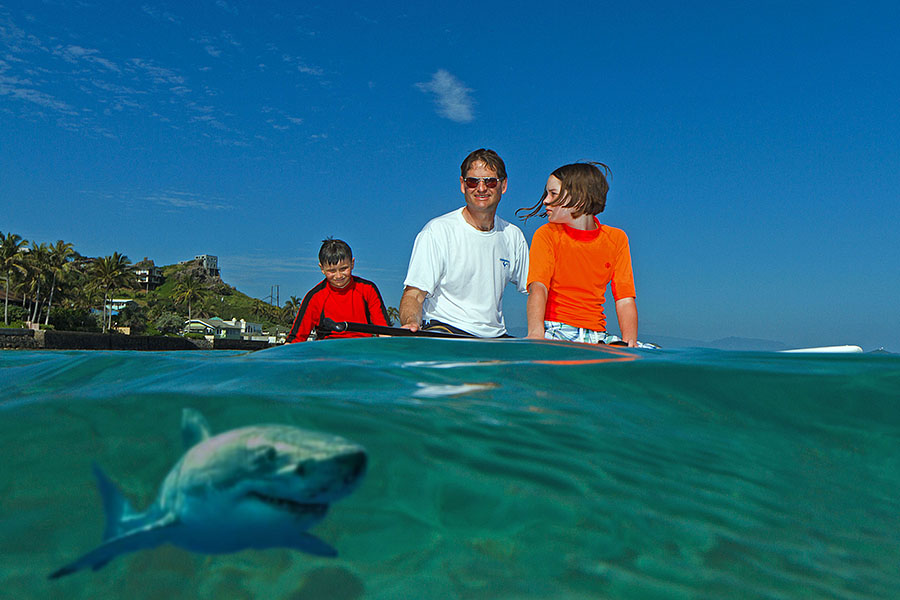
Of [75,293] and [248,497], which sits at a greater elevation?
[75,293]

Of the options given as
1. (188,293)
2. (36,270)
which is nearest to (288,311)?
(188,293)

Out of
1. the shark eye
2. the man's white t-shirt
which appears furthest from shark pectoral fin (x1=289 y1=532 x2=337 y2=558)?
the man's white t-shirt

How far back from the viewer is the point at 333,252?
6746mm

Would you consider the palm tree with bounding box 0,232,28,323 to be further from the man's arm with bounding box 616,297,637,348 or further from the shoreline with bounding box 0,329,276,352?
the man's arm with bounding box 616,297,637,348

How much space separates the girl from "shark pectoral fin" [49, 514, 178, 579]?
3636 mm

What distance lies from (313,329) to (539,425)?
4.47m

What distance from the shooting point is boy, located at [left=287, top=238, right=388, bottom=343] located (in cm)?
676

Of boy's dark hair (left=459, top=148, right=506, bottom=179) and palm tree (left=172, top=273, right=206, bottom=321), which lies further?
palm tree (left=172, top=273, right=206, bottom=321)

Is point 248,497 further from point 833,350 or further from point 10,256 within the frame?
point 10,256

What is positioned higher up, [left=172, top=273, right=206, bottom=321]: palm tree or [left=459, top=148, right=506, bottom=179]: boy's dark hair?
[left=172, top=273, right=206, bottom=321]: palm tree

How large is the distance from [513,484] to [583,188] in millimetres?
3562

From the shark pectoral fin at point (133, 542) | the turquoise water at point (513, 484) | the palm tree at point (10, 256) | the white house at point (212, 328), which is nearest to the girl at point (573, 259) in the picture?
the turquoise water at point (513, 484)

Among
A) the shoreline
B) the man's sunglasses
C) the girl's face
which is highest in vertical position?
the man's sunglasses

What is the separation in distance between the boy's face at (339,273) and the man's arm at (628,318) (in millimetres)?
2999
